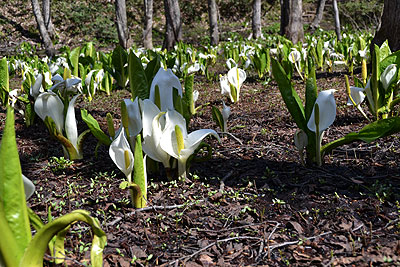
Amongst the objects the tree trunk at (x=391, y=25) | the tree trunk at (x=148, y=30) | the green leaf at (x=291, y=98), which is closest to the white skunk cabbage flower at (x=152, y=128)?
the green leaf at (x=291, y=98)

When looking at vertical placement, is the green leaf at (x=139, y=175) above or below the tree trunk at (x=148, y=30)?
below

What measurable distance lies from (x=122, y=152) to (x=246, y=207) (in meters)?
0.53

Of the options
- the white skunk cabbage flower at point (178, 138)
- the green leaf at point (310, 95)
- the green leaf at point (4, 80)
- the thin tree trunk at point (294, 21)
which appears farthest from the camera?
the thin tree trunk at point (294, 21)

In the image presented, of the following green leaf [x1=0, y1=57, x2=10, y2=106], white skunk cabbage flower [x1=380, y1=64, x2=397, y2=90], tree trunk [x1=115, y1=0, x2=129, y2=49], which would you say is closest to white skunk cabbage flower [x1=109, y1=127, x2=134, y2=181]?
white skunk cabbage flower [x1=380, y1=64, x2=397, y2=90]

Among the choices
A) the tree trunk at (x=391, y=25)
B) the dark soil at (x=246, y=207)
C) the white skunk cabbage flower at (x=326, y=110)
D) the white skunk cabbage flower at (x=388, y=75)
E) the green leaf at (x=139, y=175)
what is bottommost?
the dark soil at (x=246, y=207)

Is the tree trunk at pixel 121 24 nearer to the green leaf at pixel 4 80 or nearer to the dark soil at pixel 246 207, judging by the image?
the green leaf at pixel 4 80

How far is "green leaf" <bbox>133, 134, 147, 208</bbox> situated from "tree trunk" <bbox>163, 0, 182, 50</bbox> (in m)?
7.40

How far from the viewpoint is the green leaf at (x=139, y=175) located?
140 centimetres

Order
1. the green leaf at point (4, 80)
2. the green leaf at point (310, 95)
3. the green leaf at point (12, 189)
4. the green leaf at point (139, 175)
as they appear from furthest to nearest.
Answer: the green leaf at point (4, 80), the green leaf at point (310, 95), the green leaf at point (139, 175), the green leaf at point (12, 189)

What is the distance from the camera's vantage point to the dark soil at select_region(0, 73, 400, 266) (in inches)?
46.1

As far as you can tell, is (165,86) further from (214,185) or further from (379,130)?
(379,130)

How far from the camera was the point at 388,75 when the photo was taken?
6.56 feet

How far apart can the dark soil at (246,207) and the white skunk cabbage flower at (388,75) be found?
1.02ft

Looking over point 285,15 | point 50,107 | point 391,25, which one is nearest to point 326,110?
point 50,107
